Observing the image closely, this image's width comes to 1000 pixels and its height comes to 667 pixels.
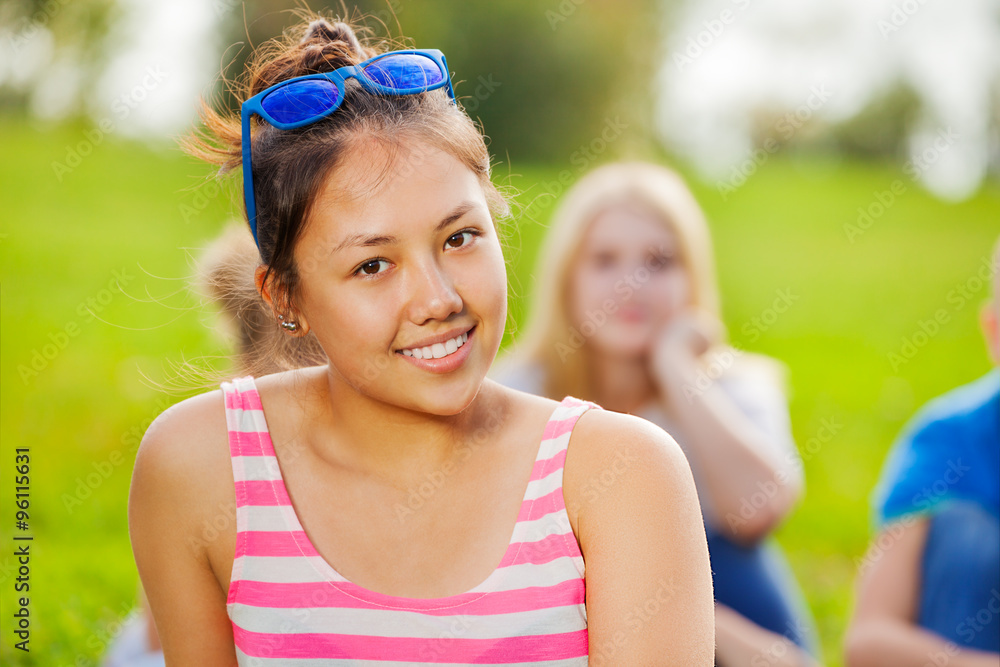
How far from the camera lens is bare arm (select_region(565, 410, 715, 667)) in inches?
55.2

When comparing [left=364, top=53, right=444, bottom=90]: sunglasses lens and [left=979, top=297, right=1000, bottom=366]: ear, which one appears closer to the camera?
[left=364, top=53, right=444, bottom=90]: sunglasses lens

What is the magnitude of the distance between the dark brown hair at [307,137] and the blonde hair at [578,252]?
1.66 metres

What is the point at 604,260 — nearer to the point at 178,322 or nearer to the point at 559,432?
the point at 559,432

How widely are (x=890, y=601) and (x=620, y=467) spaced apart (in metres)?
1.40

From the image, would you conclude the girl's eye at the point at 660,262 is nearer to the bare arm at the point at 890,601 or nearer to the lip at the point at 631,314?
the lip at the point at 631,314

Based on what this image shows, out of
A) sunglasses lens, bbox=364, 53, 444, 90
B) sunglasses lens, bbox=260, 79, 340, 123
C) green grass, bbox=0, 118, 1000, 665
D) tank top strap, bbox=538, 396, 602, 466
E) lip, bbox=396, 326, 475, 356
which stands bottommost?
green grass, bbox=0, 118, 1000, 665

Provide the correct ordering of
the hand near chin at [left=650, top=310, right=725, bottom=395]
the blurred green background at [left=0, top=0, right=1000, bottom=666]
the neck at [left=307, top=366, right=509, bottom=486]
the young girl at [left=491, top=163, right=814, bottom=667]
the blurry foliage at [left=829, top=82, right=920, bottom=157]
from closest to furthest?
the neck at [left=307, top=366, right=509, bottom=486] < the young girl at [left=491, top=163, right=814, bottom=667] < the hand near chin at [left=650, top=310, right=725, bottom=395] < the blurred green background at [left=0, top=0, right=1000, bottom=666] < the blurry foliage at [left=829, top=82, right=920, bottom=157]

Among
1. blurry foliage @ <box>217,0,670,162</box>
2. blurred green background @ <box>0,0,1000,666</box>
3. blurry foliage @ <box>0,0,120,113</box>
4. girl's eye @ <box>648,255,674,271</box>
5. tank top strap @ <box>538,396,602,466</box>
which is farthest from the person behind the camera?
blurry foliage @ <box>217,0,670,162</box>

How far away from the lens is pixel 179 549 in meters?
1.58

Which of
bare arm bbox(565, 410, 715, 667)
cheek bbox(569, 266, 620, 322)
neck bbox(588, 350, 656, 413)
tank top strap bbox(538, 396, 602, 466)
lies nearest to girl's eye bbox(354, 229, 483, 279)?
tank top strap bbox(538, 396, 602, 466)

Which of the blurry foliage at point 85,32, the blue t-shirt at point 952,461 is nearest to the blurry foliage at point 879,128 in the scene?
the blurry foliage at point 85,32

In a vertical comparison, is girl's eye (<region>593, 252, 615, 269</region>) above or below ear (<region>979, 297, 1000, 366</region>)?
below

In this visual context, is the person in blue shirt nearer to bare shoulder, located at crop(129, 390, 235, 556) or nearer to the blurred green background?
the blurred green background

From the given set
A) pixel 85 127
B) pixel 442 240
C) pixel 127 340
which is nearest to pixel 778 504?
pixel 442 240
